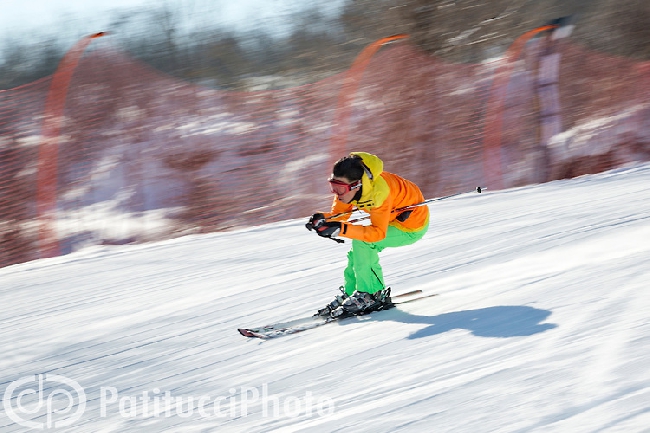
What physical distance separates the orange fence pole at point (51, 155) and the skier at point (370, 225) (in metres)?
3.65

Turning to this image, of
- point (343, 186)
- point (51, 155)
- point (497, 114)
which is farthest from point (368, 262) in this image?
point (497, 114)

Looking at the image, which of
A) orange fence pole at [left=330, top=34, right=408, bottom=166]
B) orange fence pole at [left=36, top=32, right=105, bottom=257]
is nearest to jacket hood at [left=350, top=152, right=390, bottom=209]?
orange fence pole at [left=330, top=34, right=408, bottom=166]

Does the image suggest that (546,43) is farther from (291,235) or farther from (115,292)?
(115,292)

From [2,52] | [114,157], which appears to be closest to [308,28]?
[114,157]

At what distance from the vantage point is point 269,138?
798cm

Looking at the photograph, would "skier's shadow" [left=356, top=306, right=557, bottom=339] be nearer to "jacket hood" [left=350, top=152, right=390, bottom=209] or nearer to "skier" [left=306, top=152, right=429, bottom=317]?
"skier" [left=306, top=152, right=429, bottom=317]

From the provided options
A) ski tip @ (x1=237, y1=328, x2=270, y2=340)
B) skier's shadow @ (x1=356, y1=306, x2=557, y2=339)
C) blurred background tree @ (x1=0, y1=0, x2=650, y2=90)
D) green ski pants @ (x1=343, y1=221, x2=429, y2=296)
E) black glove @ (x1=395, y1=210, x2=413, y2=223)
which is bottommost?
skier's shadow @ (x1=356, y1=306, x2=557, y2=339)

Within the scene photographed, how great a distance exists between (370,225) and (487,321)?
0.82m

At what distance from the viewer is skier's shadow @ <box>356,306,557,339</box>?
3.79 metres

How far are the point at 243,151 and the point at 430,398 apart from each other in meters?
5.15

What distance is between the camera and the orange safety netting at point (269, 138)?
7.24m

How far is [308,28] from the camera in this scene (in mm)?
8625

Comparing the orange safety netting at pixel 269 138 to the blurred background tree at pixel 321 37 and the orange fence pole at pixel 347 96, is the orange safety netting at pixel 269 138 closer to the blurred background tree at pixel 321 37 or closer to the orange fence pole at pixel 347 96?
the orange fence pole at pixel 347 96

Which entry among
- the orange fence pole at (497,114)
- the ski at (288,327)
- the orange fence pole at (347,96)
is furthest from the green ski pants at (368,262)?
the orange fence pole at (497,114)
